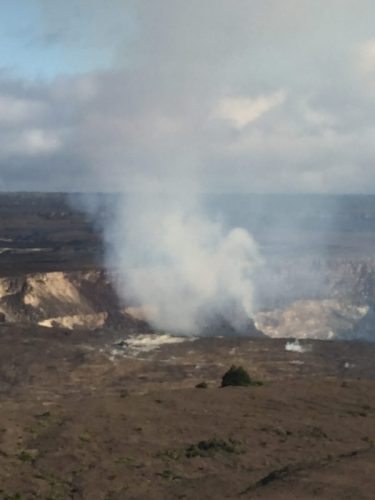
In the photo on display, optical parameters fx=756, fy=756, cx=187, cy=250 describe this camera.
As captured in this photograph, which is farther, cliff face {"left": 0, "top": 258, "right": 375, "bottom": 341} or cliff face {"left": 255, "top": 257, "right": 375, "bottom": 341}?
cliff face {"left": 255, "top": 257, "right": 375, "bottom": 341}

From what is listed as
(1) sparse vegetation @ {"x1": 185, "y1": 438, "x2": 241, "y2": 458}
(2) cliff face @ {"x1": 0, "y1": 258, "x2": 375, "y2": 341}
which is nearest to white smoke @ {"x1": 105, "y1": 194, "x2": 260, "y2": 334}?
(2) cliff face @ {"x1": 0, "y1": 258, "x2": 375, "y2": 341}

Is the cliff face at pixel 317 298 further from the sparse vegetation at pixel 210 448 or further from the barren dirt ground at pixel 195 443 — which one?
the sparse vegetation at pixel 210 448

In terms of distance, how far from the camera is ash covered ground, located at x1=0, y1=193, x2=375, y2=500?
20172mm

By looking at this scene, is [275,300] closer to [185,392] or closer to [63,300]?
[63,300]

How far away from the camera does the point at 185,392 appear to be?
3228 cm

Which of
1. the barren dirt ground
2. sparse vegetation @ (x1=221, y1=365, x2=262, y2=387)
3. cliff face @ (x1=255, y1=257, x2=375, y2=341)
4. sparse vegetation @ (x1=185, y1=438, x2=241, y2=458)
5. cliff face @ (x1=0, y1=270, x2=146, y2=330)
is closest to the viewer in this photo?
the barren dirt ground

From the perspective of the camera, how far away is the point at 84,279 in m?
83.9

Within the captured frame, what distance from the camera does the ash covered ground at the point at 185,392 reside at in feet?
66.2

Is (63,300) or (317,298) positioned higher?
(317,298)

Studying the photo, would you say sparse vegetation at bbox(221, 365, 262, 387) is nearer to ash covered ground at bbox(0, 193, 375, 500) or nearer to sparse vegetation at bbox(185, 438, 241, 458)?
ash covered ground at bbox(0, 193, 375, 500)

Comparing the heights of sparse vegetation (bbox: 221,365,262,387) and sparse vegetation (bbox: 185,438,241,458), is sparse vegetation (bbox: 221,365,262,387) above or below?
above

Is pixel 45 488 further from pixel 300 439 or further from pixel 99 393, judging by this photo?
pixel 99 393

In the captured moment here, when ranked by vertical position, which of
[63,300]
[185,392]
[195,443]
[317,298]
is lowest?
[195,443]

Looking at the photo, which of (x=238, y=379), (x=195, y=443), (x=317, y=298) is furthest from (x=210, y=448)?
(x=317, y=298)
